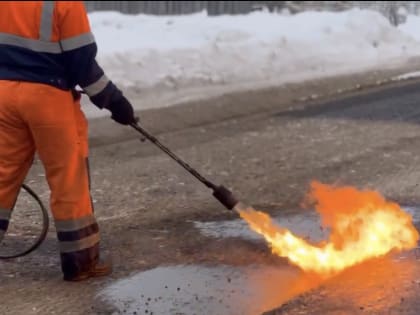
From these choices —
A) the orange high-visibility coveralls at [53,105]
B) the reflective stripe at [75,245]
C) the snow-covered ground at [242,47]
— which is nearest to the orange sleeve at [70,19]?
the orange high-visibility coveralls at [53,105]

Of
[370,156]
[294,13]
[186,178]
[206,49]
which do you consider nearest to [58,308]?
[186,178]

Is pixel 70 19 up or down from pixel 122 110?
up

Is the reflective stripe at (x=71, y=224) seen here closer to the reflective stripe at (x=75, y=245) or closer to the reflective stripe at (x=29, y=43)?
the reflective stripe at (x=75, y=245)

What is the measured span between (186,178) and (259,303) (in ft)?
8.50

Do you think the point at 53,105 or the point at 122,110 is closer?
the point at 53,105

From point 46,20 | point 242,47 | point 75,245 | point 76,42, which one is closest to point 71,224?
point 75,245

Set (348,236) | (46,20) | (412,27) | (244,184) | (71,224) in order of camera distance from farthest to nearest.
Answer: (412,27) < (244,184) < (348,236) < (71,224) < (46,20)

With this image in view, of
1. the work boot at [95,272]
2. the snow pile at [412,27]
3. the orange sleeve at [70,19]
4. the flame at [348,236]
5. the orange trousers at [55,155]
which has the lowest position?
the snow pile at [412,27]

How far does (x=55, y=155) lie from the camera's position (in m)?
4.54

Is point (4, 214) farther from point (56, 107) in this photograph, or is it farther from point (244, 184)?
point (244, 184)

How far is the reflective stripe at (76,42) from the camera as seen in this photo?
4.34m

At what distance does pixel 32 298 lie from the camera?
4562 mm

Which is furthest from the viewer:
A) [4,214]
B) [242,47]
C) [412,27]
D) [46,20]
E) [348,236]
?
[412,27]

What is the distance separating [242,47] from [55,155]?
878cm
